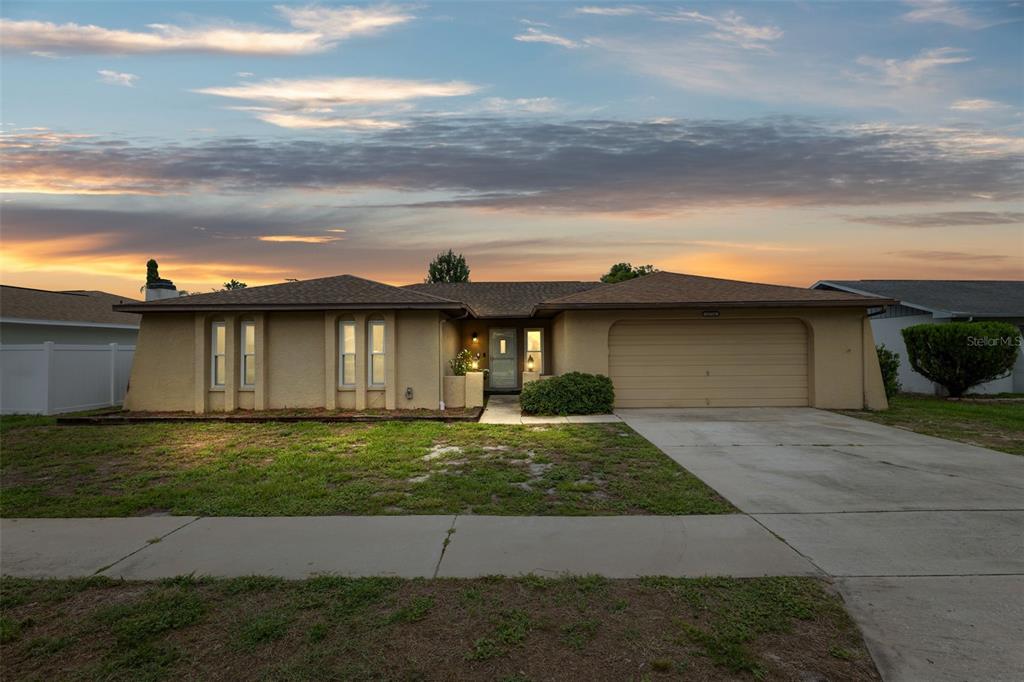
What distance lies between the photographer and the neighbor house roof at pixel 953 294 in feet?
62.3

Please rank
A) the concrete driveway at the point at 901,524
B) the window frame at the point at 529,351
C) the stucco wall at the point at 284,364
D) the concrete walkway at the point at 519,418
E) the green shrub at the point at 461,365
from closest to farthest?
the concrete driveway at the point at 901,524 → the concrete walkway at the point at 519,418 → the stucco wall at the point at 284,364 → the green shrub at the point at 461,365 → the window frame at the point at 529,351

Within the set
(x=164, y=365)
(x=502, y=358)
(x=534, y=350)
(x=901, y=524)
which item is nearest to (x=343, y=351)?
(x=164, y=365)

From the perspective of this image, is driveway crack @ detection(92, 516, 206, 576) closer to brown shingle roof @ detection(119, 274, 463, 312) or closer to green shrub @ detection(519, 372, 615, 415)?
brown shingle roof @ detection(119, 274, 463, 312)

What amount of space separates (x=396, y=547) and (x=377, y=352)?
987 centimetres

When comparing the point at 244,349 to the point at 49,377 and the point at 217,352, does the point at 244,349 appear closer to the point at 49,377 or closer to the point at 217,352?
the point at 217,352

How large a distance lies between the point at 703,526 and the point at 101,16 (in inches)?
540

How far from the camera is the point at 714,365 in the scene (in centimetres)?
1529

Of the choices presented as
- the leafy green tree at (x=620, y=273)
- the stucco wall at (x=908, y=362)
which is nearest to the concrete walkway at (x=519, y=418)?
the stucco wall at (x=908, y=362)

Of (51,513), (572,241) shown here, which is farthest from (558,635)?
(572,241)

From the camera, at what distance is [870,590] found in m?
3.87

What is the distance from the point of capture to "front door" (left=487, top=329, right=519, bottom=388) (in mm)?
20250

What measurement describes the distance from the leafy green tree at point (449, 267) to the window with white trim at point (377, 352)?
36.3 metres

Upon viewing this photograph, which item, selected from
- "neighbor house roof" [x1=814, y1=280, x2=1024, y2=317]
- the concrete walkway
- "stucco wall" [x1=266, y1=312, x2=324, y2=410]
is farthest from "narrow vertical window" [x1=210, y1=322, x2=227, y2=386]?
"neighbor house roof" [x1=814, y1=280, x2=1024, y2=317]

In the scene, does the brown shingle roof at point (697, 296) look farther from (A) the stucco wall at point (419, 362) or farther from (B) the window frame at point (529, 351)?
(B) the window frame at point (529, 351)
